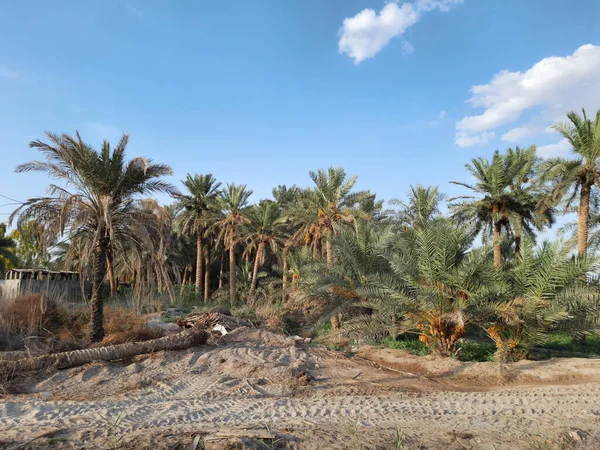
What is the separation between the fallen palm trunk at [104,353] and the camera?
9.31 m

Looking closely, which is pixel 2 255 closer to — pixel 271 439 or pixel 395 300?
pixel 395 300

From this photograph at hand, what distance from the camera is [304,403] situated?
757 cm

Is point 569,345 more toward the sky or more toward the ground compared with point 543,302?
more toward the ground

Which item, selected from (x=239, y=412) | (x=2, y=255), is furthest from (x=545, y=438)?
(x=2, y=255)

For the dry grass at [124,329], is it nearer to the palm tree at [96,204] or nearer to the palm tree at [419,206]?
the palm tree at [96,204]

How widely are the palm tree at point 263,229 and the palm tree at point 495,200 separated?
40.7 feet

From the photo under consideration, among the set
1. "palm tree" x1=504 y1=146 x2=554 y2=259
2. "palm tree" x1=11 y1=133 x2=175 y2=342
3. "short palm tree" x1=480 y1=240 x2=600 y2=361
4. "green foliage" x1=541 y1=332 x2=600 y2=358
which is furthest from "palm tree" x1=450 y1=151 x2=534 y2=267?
"palm tree" x1=11 y1=133 x2=175 y2=342

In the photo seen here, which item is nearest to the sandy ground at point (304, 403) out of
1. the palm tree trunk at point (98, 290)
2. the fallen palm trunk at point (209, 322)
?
the palm tree trunk at point (98, 290)

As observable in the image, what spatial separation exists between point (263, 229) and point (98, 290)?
19859 mm

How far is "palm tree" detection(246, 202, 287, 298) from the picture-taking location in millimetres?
31719

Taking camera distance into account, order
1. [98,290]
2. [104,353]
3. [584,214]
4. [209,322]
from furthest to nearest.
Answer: [584,214] < [209,322] < [98,290] < [104,353]

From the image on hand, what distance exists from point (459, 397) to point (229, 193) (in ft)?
87.3

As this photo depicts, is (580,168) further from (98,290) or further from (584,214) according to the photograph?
(98,290)

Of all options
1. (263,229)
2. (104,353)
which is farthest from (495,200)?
(104,353)
